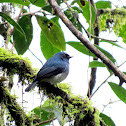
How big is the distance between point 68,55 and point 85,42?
204 centimetres

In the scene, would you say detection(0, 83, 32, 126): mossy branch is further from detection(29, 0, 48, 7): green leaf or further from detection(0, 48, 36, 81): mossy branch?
detection(29, 0, 48, 7): green leaf

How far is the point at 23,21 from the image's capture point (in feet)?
10.9

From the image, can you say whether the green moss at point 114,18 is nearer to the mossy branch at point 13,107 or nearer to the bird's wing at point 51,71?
the bird's wing at point 51,71

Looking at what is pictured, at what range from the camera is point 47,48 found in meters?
3.44

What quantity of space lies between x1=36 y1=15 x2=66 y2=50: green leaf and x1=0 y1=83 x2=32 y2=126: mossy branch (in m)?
0.88

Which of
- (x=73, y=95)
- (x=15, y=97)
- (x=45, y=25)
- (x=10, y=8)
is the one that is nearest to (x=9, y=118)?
(x=15, y=97)

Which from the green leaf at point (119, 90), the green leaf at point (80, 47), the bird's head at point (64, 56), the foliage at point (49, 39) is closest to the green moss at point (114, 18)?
the foliage at point (49, 39)

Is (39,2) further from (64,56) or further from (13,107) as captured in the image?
(64,56)

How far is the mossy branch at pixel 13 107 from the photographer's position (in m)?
2.74

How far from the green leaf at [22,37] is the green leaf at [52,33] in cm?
14

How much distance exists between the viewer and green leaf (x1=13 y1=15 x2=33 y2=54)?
3.23 meters

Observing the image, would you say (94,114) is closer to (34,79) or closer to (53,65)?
(34,79)

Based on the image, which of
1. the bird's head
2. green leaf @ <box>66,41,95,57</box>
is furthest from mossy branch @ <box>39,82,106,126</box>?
the bird's head

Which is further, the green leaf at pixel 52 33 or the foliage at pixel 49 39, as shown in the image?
the green leaf at pixel 52 33
